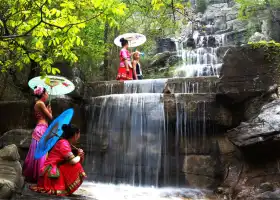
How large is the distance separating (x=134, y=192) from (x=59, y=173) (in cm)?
245

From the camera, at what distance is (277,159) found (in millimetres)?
5703

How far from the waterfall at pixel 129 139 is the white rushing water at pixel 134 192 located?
312 mm

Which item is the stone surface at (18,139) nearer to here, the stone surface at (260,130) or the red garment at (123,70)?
the red garment at (123,70)

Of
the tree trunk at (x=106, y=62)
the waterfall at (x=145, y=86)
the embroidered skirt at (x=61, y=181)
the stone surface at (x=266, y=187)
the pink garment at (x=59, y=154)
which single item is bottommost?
the stone surface at (x=266, y=187)

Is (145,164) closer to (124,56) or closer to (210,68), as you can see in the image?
(124,56)

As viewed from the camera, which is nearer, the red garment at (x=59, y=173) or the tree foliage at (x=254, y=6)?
the red garment at (x=59, y=173)

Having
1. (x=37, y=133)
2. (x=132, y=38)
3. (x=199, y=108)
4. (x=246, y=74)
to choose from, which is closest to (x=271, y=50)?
(x=246, y=74)

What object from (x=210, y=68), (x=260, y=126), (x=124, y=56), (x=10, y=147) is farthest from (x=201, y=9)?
(x=10, y=147)

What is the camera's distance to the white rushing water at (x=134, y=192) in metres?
5.78

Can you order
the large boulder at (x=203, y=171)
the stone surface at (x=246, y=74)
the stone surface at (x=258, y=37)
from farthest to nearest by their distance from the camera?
1. the stone surface at (x=258, y=37)
2. the stone surface at (x=246, y=74)
3. the large boulder at (x=203, y=171)

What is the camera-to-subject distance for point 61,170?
172 inches

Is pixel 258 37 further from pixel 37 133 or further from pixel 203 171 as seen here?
pixel 37 133

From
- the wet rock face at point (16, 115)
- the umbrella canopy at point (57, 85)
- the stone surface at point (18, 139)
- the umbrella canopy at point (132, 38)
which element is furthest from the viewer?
the umbrella canopy at point (132, 38)

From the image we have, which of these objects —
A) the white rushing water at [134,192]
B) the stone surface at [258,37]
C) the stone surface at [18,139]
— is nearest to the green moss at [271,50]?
the white rushing water at [134,192]
